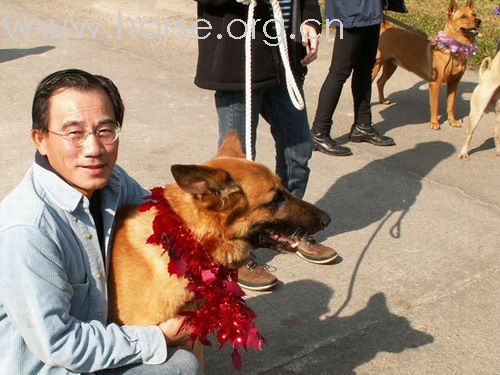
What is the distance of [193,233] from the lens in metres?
2.33

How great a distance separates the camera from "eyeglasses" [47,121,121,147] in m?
2.11

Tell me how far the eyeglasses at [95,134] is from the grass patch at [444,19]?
729cm

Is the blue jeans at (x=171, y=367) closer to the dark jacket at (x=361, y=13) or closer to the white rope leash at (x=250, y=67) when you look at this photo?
the white rope leash at (x=250, y=67)

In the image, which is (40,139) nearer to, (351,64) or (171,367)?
(171,367)

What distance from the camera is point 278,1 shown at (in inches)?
144

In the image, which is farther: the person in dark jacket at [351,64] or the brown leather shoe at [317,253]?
the person in dark jacket at [351,64]

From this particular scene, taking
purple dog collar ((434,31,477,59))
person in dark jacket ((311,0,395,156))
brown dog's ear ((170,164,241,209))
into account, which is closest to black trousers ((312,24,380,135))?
person in dark jacket ((311,0,395,156))

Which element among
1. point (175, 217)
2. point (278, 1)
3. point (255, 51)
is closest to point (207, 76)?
point (255, 51)

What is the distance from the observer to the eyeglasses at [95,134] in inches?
83.0

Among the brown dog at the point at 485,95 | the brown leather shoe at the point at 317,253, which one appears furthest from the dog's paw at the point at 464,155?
the brown leather shoe at the point at 317,253

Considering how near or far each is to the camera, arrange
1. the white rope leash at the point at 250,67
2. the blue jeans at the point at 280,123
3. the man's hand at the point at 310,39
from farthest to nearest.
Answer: the man's hand at the point at 310,39, the blue jeans at the point at 280,123, the white rope leash at the point at 250,67

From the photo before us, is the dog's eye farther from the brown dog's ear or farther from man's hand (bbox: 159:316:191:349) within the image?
man's hand (bbox: 159:316:191:349)

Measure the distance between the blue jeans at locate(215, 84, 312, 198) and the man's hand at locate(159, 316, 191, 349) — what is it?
59.7 inches

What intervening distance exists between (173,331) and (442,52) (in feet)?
18.0
